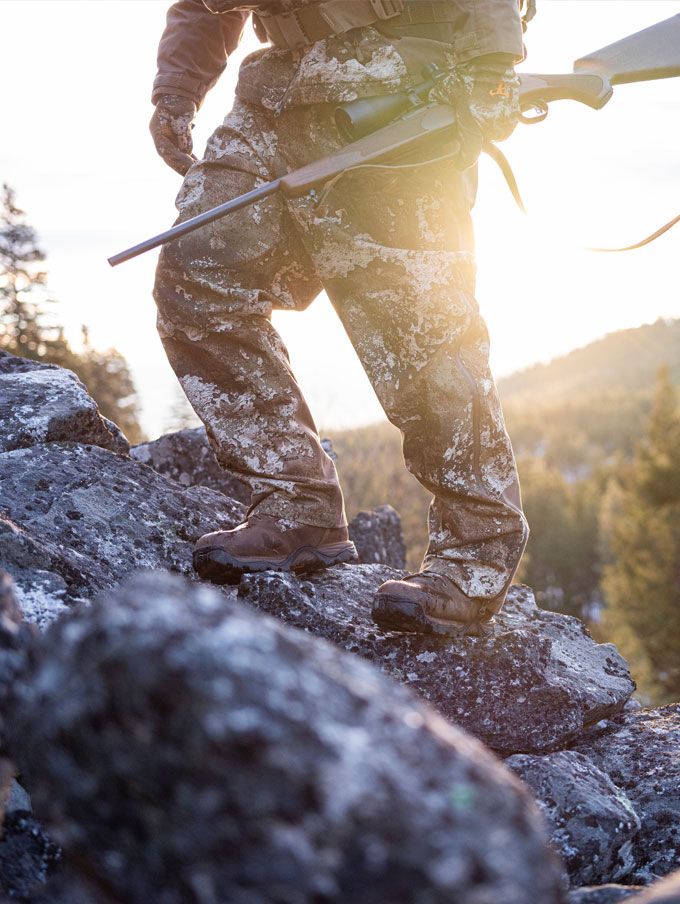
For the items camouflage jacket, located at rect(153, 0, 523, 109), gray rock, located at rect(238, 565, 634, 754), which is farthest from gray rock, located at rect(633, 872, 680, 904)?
camouflage jacket, located at rect(153, 0, 523, 109)

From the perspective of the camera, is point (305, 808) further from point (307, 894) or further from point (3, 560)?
point (3, 560)

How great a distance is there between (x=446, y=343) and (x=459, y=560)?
2.73 feet

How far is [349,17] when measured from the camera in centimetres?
323

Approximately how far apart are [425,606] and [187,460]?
2.63 meters

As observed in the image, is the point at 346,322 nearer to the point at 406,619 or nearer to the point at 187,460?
the point at 406,619

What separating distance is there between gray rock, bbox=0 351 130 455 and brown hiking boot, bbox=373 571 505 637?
1.82 meters

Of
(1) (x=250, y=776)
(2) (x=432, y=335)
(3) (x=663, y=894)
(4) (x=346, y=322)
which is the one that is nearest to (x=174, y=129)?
(4) (x=346, y=322)

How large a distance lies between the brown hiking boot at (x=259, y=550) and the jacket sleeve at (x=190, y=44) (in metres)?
1.97

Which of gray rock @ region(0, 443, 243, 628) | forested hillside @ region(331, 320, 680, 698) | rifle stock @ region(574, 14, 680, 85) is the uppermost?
rifle stock @ region(574, 14, 680, 85)

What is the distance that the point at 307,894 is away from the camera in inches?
44.4

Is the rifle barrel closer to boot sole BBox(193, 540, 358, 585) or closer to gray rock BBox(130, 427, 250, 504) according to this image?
boot sole BBox(193, 540, 358, 585)

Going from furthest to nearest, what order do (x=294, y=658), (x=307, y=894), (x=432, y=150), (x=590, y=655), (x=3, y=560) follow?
(x=590, y=655) → (x=432, y=150) → (x=3, y=560) → (x=294, y=658) → (x=307, y=894)

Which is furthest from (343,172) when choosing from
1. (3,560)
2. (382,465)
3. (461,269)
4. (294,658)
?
(382,465)

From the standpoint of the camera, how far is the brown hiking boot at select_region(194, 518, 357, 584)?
340cm
